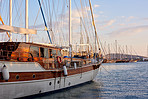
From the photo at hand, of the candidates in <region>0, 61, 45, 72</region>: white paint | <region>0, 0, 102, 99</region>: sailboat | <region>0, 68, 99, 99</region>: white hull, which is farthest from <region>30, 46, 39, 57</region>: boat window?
<region>0, 68, 99, 99</region>: white hull

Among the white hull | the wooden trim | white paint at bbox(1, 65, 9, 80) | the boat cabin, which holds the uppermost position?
the boat cabin

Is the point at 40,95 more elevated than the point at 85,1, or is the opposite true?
the point at 85,1

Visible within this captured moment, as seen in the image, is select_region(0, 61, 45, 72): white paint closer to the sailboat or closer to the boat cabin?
the sailboat

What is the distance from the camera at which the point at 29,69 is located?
15.6 meters

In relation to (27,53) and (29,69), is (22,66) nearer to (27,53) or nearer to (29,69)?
(29,69)

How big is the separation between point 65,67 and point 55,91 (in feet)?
8.94

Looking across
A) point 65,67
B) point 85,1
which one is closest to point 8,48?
point 65,67

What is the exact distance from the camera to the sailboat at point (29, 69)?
14.0m

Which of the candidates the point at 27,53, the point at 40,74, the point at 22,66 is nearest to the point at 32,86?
the point at 40,74

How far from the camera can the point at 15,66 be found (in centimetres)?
1447

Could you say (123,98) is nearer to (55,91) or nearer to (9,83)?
(55,91)

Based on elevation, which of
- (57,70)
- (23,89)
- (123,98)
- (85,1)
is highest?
(85,1)

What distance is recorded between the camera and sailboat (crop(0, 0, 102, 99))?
1405 cm

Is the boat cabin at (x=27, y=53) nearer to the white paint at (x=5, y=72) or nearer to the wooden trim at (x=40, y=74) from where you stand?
the wooden trim at (x=40, y=74)
